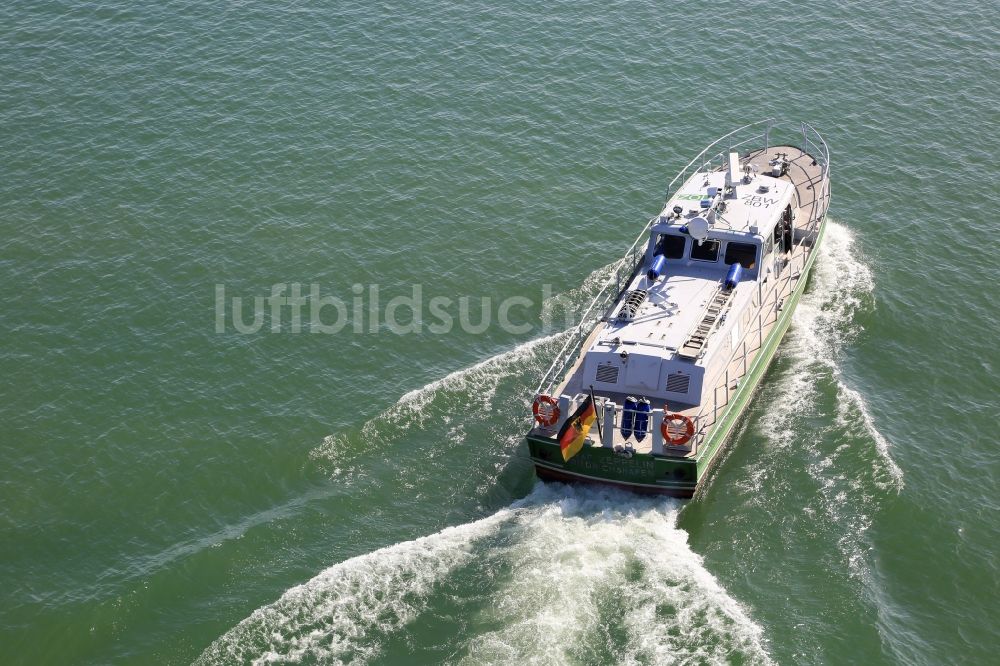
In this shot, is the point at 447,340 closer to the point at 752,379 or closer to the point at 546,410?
the point at 546,410

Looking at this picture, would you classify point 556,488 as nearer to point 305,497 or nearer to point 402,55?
point 305,497

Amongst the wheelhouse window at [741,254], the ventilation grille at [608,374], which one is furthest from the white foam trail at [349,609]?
the wheelhouse window at [741,254]

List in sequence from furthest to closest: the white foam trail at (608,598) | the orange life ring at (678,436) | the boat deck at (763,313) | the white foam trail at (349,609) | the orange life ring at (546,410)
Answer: the boat deck at (763,313) → the orange life ring at (546,410) → the orange life ring at (678,436) → the white foam trail at (349,609) → the white foam trail at (608,598)

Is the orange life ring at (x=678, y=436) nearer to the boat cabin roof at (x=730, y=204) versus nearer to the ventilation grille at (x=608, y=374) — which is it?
the ventilation grille at (x=608, y=374)

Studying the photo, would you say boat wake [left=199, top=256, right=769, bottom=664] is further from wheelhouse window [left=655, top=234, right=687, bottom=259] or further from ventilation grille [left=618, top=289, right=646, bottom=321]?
wheelhouse window [left=655, top=234, right=687, bottom=259]

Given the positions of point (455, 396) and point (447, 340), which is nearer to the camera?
point (455, 396)

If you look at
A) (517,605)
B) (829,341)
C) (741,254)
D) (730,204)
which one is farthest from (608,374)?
(829,341)

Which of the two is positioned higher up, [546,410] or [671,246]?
[671,246]

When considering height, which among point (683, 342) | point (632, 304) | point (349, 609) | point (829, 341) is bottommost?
point (349, 609)
